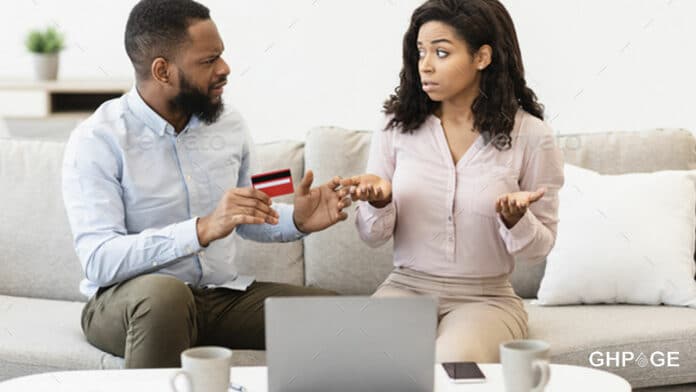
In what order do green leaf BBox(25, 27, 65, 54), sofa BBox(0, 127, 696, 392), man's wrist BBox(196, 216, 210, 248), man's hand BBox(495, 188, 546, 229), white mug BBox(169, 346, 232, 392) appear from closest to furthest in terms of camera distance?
1. white mug BBox(169, 346, 232, 392)
2. man's hand BBox(495, 188, 546, 229)
3. man's wrist BBox(196, 216, 210, 248)
4. sofa BBox(0, 127, 696, 392)
5. green leaf BBox(25, 27, 65, 54)

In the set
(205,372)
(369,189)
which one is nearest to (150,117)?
(369,189)

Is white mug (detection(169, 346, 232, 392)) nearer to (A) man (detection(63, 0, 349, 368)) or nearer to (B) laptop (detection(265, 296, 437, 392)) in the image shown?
(B) laptop (detection(265, 296, 437, 392))

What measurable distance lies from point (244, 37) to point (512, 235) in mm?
1341

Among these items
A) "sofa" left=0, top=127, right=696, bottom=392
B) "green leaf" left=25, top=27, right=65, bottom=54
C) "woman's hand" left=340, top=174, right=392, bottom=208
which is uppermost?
"green leaf" left=25, top=27, right=65, bottom=54

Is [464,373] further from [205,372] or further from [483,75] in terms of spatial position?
[483,75]

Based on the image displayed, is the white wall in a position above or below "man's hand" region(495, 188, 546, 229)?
above

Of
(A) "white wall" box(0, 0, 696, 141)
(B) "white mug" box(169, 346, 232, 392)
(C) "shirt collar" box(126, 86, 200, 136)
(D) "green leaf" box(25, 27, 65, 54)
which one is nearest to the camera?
(B) "white mug" box(169, 346, 232, 392)

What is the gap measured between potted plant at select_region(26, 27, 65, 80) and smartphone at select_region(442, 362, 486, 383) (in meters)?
2.61

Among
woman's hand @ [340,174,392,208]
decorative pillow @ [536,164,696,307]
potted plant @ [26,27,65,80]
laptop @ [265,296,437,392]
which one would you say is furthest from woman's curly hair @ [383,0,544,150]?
potted plant @ [26,27,65,80]

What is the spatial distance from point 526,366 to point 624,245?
3.70ft

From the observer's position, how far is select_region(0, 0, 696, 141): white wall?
2.71 metres

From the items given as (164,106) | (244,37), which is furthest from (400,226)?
(244,37)

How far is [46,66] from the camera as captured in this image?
3.64 m

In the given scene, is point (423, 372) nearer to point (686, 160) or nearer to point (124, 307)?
point (124, 307)
